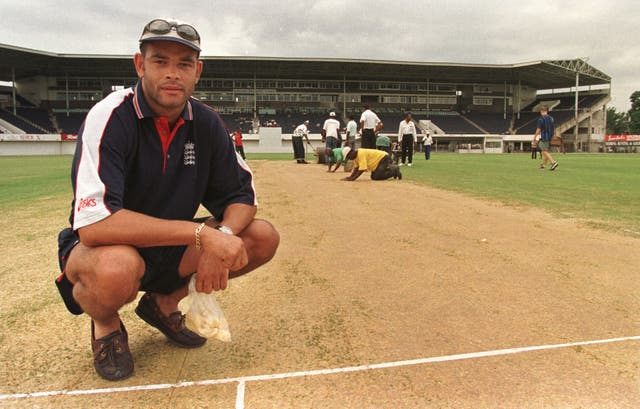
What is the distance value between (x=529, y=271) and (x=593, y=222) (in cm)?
273

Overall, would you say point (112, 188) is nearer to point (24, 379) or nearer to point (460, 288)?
point (24, 379)

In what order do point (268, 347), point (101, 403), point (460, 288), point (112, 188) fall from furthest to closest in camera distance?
point (460, 288) < point (268, 347) < point (112, 188) < point (101, 403)

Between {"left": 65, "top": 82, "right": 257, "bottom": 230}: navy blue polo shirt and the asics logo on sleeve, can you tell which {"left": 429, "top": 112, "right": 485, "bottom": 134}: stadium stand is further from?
the asics logo on sleeve

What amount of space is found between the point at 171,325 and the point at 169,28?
155cm

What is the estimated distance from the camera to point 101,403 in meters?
1.92

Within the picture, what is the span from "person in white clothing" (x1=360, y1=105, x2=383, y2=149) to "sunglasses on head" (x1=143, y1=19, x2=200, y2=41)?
40.3 feet

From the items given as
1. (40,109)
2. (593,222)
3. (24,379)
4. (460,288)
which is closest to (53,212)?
(24,379)

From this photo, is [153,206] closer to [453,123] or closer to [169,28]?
[169,28]

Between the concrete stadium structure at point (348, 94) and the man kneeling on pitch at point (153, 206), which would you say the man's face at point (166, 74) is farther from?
the concrete stadium structure at point (348, 94)

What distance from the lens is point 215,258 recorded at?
212 centimetres

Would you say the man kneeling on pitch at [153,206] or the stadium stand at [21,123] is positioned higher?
the stadium stand at [21,123]

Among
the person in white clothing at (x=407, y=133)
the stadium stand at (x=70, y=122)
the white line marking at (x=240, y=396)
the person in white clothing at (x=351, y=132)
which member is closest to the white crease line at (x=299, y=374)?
the white line marking at (x=240, y=396)

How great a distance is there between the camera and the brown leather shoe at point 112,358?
2139mm

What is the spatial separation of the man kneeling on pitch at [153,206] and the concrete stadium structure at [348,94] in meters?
47.6
